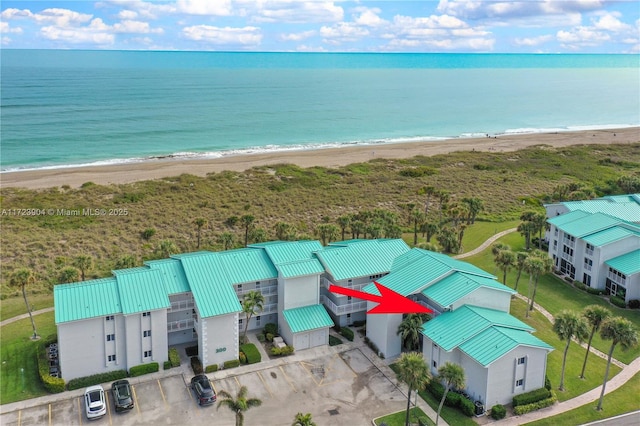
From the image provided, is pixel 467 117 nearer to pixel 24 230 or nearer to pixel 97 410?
pixel 24 230

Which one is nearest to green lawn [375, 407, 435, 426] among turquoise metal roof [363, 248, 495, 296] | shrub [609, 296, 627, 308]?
turquoise metal roof [363, 248, 495, 296]

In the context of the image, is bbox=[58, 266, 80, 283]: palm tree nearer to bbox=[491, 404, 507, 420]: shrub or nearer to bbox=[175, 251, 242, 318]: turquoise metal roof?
bbox=[175, 251, 242, 318]: turquoise metal roof

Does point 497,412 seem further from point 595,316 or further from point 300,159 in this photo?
point 300,159

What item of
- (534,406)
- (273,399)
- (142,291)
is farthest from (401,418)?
(142,291)

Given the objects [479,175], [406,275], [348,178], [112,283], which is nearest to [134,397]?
[112,283]

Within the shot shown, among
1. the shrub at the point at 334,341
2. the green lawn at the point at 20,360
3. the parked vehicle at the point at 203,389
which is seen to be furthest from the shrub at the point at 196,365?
the shrub at the point at 334,341

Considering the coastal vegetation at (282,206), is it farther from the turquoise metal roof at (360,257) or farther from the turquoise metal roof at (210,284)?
the turquoise metal roof at (210,284)

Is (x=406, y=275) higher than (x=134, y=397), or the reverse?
(x=406, y=275)
